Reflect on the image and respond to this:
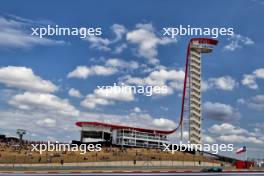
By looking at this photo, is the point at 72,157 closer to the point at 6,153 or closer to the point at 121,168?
the point at 6,153

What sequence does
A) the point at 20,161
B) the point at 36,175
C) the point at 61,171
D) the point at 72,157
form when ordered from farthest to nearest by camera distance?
the point at 72,157
the point at 20,161
the point at 61,171
the point at 36,175

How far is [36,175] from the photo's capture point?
65.4 m

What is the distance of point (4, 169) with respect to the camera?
8062 cm

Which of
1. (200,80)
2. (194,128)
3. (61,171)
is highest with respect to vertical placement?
(200,80)

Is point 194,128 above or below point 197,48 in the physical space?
below

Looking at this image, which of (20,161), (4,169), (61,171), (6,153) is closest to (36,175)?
(61,171)

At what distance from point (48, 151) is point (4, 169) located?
32.8m

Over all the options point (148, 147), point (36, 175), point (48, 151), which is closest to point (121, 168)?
point (36, 175)

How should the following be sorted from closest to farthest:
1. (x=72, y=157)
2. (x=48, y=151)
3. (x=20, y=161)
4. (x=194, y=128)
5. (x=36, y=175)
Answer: (x=36, y=175)
(x=20, y=161)
(x=72, y=157)
(x=48, y=151)
(x=194, y=128)

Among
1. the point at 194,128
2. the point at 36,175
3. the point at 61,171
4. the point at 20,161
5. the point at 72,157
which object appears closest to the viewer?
the point at 36,175

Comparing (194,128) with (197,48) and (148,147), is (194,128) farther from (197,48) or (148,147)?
(197,48)

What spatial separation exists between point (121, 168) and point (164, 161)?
2666 centimetres

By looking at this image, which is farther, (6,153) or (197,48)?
(197,48)

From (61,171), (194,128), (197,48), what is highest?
A: (197,48)
